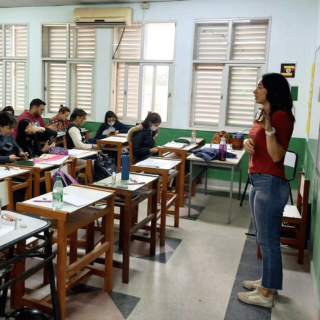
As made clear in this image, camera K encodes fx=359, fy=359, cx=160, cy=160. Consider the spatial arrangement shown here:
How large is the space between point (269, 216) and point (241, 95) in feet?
12.8

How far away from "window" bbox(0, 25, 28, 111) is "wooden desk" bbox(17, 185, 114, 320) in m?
5.33

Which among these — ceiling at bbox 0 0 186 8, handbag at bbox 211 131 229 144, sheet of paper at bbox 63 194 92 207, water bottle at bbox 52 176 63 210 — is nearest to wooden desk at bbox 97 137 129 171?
handbag at bbox 211 131 229 144

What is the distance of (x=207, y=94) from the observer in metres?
6.04

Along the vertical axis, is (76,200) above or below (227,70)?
below

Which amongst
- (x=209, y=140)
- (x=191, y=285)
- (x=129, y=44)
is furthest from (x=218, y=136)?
(x=191, y=285)

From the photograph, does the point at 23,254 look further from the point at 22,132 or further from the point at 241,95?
the point at 241,95

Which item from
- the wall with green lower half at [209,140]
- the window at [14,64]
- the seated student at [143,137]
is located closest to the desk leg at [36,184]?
the seated student at [143,137]

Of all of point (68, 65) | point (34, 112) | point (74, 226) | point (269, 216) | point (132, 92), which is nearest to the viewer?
point (74, 226)

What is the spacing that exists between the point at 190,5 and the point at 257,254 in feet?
13.9

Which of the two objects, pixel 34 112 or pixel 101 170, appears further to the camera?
pixel 34 112

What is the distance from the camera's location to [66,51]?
21.8ft

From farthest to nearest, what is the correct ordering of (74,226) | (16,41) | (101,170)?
1. (16,41)
2. (101,170)
3. (74,226)

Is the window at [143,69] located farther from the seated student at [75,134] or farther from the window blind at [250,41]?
the seated student at [75,134]

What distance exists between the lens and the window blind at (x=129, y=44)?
6258 millimetres
